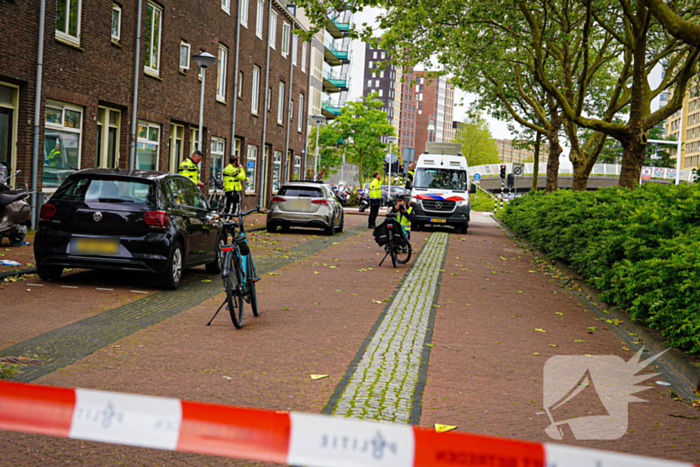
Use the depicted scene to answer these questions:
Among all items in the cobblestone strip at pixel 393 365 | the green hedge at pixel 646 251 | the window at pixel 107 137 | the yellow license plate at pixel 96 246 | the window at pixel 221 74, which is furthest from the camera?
the window at pixel 221 74

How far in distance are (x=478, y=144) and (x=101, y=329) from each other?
10038 centimetres

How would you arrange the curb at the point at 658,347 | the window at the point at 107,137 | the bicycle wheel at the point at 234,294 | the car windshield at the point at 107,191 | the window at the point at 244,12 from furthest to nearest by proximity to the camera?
the window at the point at 244,12
the window at the point at 107,137
the car windshield at the point at 107,191
the bicycle wheel at the point at 234,294
the curb at the point at 658,347

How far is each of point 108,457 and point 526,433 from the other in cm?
239

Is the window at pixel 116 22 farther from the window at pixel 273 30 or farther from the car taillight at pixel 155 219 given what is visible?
the window at pixel 273 30

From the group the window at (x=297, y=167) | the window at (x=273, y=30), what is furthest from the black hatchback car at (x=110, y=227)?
the window at (x=297, y=167)

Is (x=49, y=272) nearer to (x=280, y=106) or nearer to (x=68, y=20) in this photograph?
(x=68, y=20)

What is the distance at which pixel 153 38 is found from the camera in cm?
2178

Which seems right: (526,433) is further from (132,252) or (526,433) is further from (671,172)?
(671,172)

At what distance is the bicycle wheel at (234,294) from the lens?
7309 mm

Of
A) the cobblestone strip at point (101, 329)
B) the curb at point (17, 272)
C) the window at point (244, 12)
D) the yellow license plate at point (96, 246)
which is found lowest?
the cobblestone strip at point (101, 329)

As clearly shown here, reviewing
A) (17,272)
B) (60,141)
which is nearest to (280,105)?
(60,141)

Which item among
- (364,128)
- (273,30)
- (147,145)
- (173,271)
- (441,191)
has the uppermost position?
(273,30)

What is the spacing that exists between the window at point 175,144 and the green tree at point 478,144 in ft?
266

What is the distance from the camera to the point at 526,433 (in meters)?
4.47
